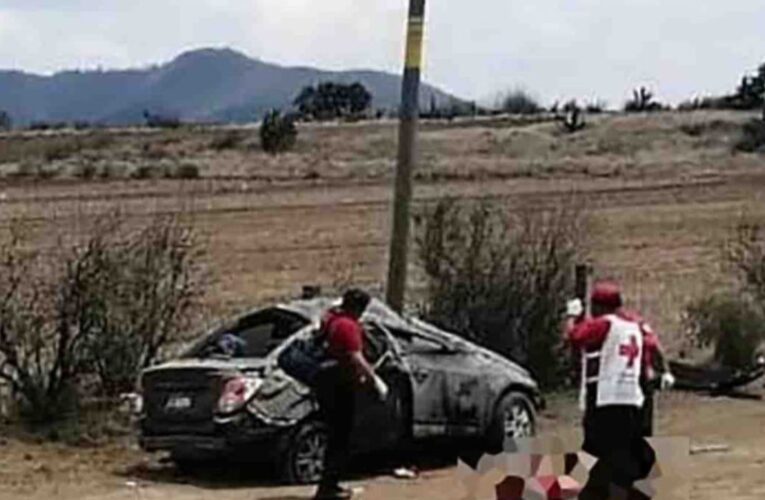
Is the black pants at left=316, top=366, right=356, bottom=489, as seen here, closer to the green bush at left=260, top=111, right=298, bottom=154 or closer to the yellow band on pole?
the yellow band on pole

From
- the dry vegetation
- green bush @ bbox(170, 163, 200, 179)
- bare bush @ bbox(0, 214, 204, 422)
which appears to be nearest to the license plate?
bare bush @ bbox(0, 214, 204, 422)

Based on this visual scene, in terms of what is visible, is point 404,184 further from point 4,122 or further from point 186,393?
point 4,122

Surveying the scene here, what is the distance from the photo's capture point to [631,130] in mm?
104812

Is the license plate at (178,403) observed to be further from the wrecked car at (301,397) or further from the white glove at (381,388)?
A: the white glove at (381,388)

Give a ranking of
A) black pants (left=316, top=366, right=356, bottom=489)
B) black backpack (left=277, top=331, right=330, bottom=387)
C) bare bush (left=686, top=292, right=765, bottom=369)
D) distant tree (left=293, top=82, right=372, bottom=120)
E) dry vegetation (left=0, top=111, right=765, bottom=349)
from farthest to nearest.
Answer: distant tree (left=293, top=82, right=372, bottom=120)
dry vegetation (left=0, top=111, right=765, bottom=349)
bare bush (left=686, top=292, right=765, bottom=369)
black backpack (left=277, top=331, right=330, bottom=387)
black pants (left=316, top=366, right=356, bottom=489)

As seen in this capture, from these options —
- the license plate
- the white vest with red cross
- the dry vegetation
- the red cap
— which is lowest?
the dry vegetation

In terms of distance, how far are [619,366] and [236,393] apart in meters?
4.21

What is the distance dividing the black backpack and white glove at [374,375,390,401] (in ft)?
1.55

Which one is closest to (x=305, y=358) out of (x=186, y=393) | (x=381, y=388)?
(x=381, y=388)

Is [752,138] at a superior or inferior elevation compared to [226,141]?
superior

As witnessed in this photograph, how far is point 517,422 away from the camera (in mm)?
20391

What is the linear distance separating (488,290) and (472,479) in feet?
26.8

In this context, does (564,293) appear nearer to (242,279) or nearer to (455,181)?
(242,279)

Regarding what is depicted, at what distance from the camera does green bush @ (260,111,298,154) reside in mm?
94875
